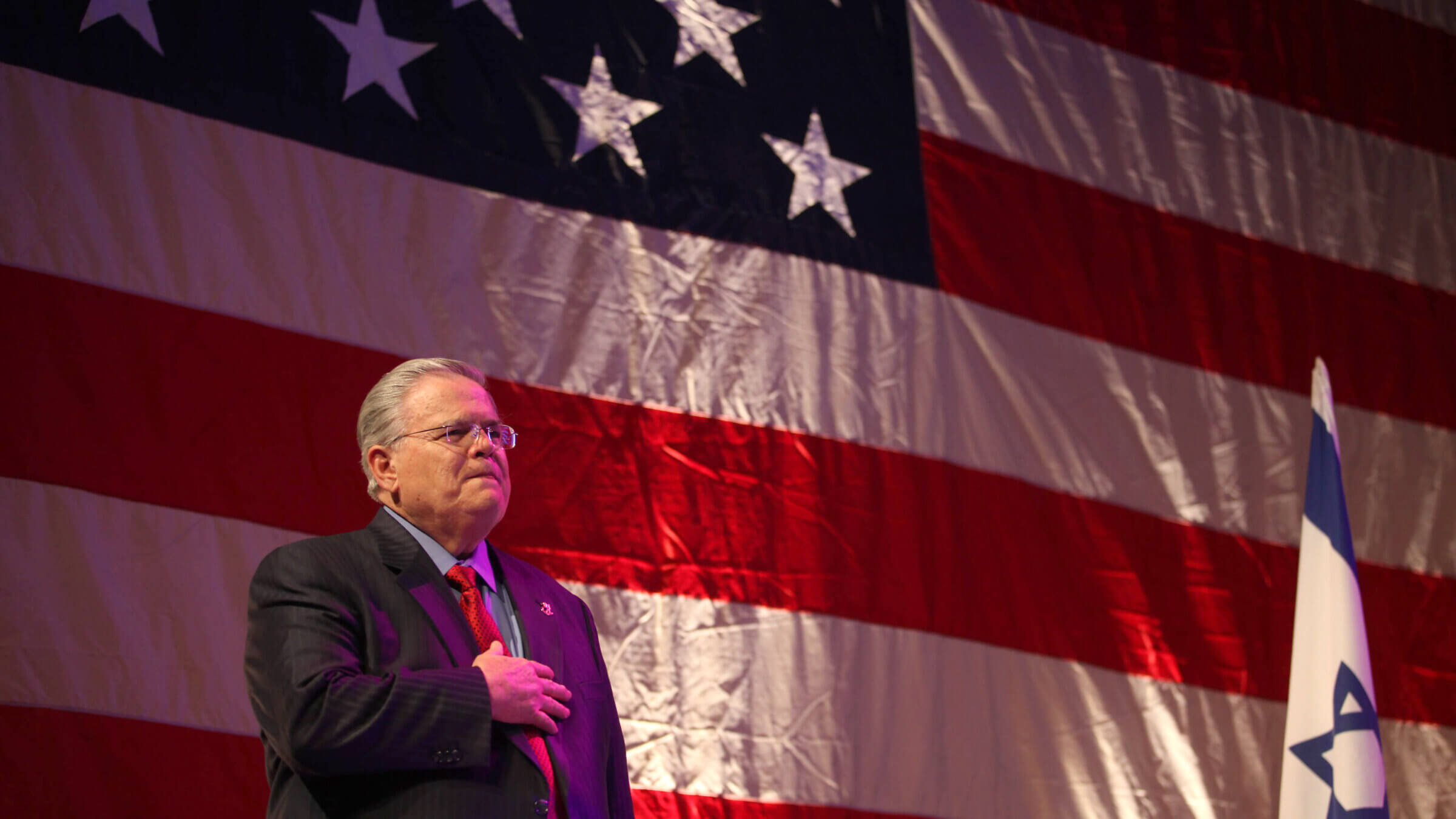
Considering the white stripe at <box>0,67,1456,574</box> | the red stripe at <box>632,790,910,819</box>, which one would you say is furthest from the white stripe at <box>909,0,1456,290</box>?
the red stripe at <box>632,790,910,819</box>

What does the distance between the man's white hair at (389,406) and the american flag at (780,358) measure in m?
0.66

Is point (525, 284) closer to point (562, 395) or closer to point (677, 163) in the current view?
point (562, 395)

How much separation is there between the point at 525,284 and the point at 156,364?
0.62m

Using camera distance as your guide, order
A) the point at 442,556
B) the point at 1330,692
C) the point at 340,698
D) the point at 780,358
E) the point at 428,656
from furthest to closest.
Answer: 1. the point at 780,358
2. the point at 1330,692
3. the point at 442,556
4. the point at 428,656
5. the point at 340,698

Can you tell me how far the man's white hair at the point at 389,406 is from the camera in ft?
4.40

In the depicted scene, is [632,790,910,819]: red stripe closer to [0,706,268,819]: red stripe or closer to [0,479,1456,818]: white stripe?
[0,479,1456,818]: white stripe

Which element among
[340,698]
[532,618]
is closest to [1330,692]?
[532,618]

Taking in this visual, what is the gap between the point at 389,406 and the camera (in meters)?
1.35

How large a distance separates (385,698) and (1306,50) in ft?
9.89

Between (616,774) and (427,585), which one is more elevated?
(427,585)

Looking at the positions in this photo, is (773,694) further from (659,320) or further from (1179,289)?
(1179,289)

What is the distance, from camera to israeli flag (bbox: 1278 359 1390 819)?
226 centimetres

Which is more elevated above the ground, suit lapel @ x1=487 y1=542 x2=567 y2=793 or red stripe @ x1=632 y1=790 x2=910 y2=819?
suit lapel @ x1=487 y1=542 x2=567 y2=793

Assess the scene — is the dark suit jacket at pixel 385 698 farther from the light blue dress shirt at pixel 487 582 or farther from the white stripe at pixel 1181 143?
the white stripe at pixel 1181 143
